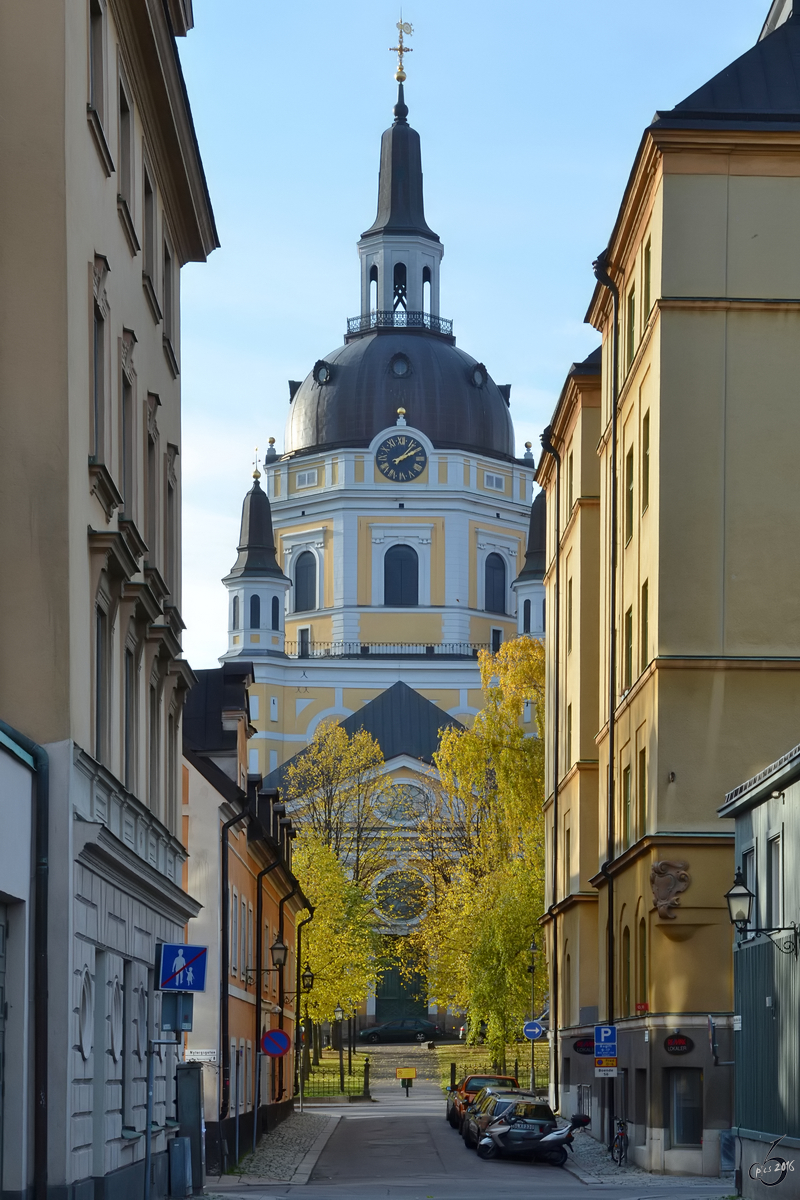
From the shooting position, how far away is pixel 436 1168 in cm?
3206

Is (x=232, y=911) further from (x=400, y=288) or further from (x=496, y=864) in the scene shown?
(x=400, y=288)

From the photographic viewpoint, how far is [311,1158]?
113ft

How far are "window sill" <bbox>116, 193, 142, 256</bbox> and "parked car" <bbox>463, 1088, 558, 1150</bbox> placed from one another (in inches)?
707

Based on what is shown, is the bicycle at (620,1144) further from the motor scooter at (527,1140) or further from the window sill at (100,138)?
the window sill at (100,138)

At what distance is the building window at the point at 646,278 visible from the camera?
31.7 metres

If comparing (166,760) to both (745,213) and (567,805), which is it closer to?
(745,213)

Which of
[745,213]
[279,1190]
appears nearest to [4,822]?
[279,1190]

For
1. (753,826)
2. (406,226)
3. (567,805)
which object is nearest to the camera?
(753,826)

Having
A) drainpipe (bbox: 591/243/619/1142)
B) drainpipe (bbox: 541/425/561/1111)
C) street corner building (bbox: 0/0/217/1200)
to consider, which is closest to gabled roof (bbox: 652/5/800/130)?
drainpipe (bbox: 591/243/619/1142)

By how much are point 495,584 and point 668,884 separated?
82.2 metres

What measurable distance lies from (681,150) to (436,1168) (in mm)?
15859

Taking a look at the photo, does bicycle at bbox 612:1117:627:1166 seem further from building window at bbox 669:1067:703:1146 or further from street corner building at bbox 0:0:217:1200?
street corner building at bbox 0:0:217:1200

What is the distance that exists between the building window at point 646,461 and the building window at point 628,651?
255cm

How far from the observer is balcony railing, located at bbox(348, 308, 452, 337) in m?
119
